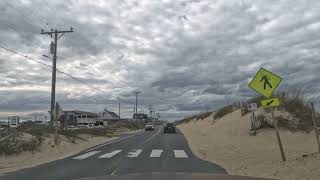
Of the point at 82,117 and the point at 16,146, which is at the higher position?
the point at 82,117

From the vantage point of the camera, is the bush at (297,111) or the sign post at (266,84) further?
the bush at (297,111)

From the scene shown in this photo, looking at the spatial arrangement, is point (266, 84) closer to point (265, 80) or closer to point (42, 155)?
point (265, 80)

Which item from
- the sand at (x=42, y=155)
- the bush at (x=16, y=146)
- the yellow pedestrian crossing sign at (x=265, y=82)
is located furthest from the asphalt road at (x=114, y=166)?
the bush at (x=16, y=146)

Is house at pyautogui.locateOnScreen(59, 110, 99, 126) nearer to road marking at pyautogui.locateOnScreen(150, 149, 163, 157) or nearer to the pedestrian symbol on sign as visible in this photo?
road marking at pyautogui.locateOnScreen(150, 149, 163, 157)

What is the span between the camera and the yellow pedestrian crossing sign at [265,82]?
1625 centimetres

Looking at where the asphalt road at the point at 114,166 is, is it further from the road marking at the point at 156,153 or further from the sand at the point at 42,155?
the sand at the point at 42,155

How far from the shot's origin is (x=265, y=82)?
16375 millimetres

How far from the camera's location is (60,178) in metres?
15.1

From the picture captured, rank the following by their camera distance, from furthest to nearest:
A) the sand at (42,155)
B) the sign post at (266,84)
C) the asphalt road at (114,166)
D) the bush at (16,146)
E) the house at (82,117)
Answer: the house at (82,117) < the bush at (16,146) < the sand at (42,155) < the asphalt road at (114,166) < the sign post at (266,84)

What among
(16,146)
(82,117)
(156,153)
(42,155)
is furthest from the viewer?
(82,117)

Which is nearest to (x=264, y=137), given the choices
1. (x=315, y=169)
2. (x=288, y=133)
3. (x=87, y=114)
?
(x=288, y=133)

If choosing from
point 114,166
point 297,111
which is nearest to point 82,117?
point 297,111

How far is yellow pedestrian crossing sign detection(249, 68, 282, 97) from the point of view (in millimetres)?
16250

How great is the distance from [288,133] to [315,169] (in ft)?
67.1
